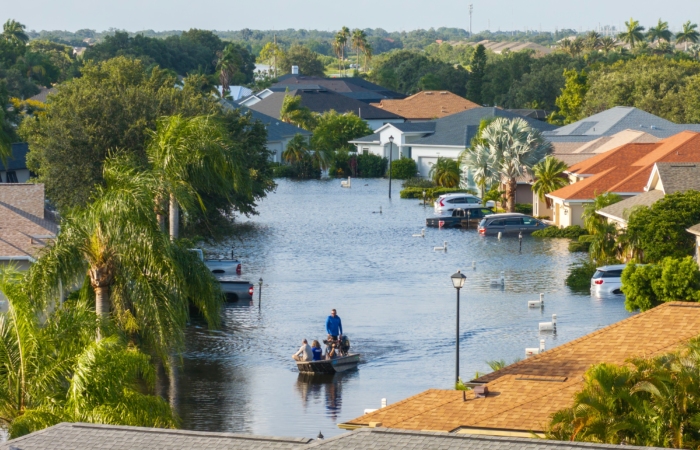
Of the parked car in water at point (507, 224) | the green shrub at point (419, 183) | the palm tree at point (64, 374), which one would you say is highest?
the green shrub at point (419, 183)

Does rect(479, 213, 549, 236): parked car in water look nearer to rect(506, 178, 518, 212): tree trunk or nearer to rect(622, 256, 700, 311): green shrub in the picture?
rect(506, 178, 518, 212): tree trunk

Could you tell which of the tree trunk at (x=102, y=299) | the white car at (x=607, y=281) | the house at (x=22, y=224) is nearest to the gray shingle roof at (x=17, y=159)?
the house at (x=22, y=224)

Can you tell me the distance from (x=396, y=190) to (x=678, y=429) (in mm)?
75799

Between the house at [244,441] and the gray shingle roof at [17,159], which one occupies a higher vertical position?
the gray shingle roof at [17,159]

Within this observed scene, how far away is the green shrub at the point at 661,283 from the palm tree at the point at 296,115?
84701 millimetres

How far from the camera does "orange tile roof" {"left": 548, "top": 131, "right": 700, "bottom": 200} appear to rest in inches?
2596

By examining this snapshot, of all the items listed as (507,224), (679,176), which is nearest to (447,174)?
(507,224)

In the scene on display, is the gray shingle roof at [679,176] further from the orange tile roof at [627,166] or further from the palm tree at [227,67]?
the palm tree at [227,67]

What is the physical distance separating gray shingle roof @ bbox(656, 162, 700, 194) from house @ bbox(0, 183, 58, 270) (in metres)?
27.6

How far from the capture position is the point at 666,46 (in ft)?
587

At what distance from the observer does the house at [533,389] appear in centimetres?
2202

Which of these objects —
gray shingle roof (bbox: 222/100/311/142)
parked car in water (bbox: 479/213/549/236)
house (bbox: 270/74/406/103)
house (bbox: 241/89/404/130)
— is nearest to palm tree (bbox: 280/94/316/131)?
house (bbox: 241/89/404/130)

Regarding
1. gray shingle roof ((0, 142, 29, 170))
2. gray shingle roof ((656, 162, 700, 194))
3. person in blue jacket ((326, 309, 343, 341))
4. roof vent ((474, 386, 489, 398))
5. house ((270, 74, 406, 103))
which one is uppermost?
house ((270, 74, 406, 103))

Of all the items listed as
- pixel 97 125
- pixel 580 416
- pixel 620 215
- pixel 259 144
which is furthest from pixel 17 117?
pixel 580 416
